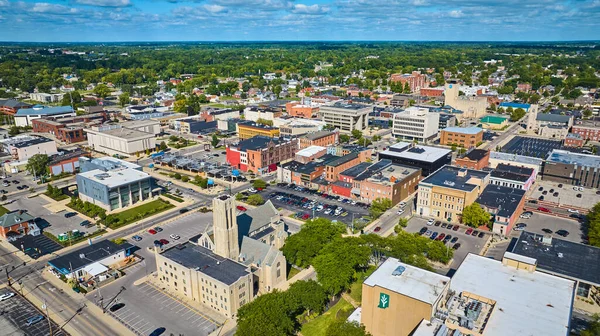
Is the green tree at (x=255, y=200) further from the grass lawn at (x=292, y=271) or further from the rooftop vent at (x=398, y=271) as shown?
the rooftop vent at (x=398, y=271)

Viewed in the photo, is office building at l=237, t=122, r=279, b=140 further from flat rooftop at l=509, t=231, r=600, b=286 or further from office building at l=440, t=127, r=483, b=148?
flat rooftop at l=509, t=231, r=600, b=286

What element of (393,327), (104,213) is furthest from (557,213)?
(104,213)

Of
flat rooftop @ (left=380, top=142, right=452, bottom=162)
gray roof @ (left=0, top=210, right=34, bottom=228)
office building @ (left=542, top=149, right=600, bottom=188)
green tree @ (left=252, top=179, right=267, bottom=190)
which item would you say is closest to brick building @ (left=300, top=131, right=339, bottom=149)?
flat rooftop @ (left=380, top=142, right=452, bottom=162)

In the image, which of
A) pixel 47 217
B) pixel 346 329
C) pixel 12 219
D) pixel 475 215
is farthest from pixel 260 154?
pixel 346 329

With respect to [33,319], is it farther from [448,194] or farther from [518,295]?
[448,194]

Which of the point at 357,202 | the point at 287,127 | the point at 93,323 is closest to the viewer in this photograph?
the point at 93,323

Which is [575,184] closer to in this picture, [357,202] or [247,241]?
[357,202]
